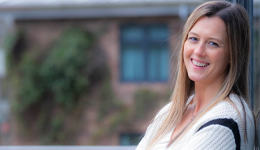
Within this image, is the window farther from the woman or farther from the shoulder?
the shoulder

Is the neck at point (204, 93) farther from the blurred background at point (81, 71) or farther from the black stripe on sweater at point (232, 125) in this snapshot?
the blurred background at point (81, 71)

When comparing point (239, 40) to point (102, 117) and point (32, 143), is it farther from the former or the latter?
point (32, 143)

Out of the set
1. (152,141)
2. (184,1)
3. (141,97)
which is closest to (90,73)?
(141,97)

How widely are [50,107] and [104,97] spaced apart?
1326 millimetres

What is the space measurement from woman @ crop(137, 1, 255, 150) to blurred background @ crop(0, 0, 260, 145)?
6.95 metres

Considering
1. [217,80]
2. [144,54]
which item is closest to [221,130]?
[217,80]

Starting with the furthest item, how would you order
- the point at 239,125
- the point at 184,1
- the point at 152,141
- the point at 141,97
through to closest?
the point at 141,97
the point at 184,1
the point at 152,141
the point at 239,125

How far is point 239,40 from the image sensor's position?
1.09 m

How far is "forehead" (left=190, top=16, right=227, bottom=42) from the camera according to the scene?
3.54 feet

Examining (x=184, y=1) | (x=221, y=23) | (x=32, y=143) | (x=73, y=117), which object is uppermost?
(x=184, y=1)

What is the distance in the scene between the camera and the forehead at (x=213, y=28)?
3.54ft

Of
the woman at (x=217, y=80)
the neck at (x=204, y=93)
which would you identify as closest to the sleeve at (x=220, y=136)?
the woman at (x=217, y=80)

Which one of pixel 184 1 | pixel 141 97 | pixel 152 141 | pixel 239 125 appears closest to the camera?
pixel 239 125

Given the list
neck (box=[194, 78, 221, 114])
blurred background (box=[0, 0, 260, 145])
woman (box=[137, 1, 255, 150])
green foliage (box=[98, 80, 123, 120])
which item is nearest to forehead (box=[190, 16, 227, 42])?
woman (box=[137, 1, 255, 150])
